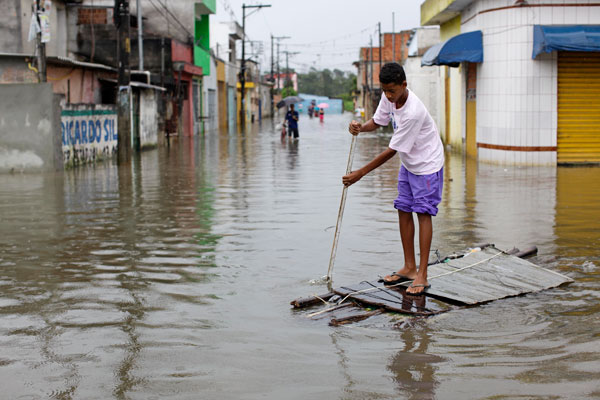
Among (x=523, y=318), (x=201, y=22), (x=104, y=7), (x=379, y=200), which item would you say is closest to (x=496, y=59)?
(x=379, y=200)

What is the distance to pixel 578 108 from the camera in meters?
18.4

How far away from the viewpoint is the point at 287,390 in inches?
169

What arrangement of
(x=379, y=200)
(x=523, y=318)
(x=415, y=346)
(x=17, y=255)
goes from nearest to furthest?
(x=415, y=346) → (x=523, y=318) → (x=17, y=255) → (x=379, y=200)

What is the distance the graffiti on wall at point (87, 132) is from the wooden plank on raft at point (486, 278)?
12.8 meters

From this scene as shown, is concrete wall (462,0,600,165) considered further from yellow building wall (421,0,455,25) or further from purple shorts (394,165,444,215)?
purple shorts (394,165,444,215)

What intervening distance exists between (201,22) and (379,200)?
3515 cm

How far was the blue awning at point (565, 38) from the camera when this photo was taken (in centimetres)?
1695

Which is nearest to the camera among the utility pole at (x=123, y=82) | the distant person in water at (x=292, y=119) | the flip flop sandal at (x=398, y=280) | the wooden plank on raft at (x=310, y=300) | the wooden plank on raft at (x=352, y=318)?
the wooden plank on raft at (x=352, y=318)

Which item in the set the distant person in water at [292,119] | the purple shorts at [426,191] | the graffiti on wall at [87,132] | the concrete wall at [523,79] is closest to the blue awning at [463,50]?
the concrete wall at [523,79]

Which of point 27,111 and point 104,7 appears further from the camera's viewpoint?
point 104,7

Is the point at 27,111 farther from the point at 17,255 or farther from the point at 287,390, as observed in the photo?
the point at 287,390

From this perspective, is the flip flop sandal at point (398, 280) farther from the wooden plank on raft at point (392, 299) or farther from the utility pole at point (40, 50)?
the utility pole at point (40, 50)

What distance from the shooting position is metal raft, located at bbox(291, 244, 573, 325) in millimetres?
5785

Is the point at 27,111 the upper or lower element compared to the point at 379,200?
upper
